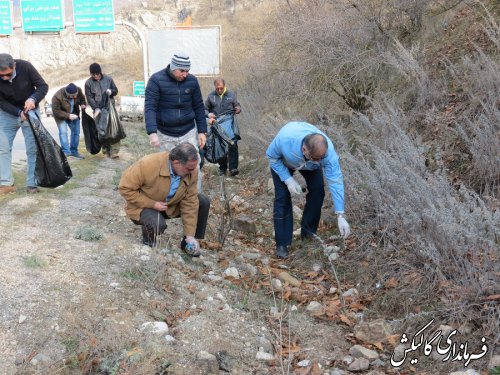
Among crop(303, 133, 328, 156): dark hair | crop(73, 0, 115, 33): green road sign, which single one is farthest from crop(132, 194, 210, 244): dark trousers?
crop(73, 0, 115, 33): green road sign

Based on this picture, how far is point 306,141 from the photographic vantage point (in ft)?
13.2

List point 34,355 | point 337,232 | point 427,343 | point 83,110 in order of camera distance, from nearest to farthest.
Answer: point 34,355
point 427,343
point 337,232
point 83,110

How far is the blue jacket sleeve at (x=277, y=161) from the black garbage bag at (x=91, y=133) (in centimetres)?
479

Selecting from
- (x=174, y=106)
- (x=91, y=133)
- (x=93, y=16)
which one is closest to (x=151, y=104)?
(x=174, y=106)

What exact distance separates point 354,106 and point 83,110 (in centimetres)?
444

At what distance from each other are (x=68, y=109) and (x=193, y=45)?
1153 centimetres

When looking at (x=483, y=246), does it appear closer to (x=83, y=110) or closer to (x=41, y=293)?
(x=41, y=293)

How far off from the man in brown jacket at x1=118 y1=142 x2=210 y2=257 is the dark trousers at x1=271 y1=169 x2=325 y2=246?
73 cm

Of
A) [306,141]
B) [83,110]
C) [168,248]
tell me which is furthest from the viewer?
[83,110]

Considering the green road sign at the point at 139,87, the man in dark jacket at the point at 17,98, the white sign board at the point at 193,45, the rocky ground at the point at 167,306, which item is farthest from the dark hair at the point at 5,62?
the green road sign at the point at 139,87

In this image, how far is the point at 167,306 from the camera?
138 inches

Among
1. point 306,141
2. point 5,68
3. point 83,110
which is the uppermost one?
point 5,68

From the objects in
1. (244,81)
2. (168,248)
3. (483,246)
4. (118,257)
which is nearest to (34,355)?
(118,257)

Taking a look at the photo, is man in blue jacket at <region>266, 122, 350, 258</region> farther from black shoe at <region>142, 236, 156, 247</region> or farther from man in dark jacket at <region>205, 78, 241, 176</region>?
man in dark jacket at <region>205, 78, 241, 176</region>
